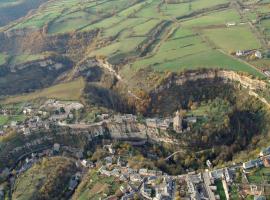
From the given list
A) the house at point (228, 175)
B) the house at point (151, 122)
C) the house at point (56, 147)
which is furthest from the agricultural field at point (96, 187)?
the house at point (228, 175)

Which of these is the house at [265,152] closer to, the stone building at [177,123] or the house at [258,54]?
the stone building at [177,123]

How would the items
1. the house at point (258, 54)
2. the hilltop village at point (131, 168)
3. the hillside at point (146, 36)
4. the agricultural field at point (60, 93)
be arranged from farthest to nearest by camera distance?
the hillside at point (146, 36) → the agricultural field at point (60, 93) → the house at point (258, 54) → the hilltop village at point (131, 168)

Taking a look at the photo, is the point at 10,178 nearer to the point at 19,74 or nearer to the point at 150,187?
the point at 150,187

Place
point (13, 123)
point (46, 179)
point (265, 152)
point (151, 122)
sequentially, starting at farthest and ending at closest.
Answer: point (13, 123) < point (151, 122) < point (46, 179) < point (265, 152)

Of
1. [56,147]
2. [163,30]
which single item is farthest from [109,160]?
[163,30]

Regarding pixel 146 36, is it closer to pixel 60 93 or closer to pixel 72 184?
pixel 60 93

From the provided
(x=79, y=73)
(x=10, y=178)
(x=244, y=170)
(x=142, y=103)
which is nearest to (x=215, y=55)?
(x=142, y=103)

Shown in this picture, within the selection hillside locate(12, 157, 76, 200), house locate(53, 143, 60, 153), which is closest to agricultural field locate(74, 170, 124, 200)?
hillside locate(12, 157, 76, 200)

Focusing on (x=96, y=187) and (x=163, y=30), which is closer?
(x=96, y=187)
